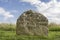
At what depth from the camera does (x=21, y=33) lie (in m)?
11.3

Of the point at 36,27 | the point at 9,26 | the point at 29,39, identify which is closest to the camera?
the point at 29,39

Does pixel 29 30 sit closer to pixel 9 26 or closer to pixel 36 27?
pixel 36 27

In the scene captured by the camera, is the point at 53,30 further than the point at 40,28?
Yes

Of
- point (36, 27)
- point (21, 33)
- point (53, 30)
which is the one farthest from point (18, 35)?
point (53, 30)

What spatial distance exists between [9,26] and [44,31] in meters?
2.38

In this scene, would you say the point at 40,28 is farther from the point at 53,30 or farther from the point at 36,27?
the point at 53,30

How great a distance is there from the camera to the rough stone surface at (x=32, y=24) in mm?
11195

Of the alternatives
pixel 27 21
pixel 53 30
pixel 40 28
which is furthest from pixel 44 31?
pixel 53 30

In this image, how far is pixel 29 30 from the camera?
36.8 ft

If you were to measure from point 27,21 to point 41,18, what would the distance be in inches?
27.8

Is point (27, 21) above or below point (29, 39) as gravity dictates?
above

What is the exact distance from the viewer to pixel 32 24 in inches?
442

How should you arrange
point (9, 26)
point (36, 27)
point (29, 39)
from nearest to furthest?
point (29, 39)
point (36, 27)
point (9, 26)

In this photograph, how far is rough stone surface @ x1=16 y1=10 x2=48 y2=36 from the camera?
1120 centimetres
